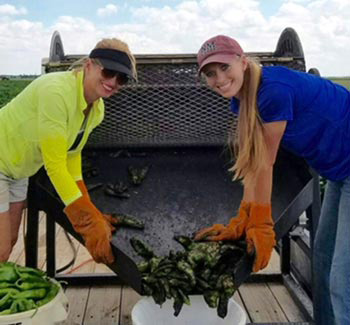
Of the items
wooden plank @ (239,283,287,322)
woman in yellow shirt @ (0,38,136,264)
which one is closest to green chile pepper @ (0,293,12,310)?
woman in yellow shirt @ (0,38,136,264)

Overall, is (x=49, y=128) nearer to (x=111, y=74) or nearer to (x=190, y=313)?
(x=111, y=74)

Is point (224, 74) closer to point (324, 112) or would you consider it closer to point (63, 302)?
point (324, 112)

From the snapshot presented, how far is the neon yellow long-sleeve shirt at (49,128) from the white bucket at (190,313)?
579mm

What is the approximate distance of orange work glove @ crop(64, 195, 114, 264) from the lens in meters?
2.37

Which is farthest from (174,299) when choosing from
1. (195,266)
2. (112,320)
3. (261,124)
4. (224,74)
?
(112,320)

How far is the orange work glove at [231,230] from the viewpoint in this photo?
8.11 feet

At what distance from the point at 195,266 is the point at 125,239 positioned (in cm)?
44

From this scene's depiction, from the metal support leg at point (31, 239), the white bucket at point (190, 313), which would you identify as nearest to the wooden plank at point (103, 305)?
the metal support leg at point (31, 239)

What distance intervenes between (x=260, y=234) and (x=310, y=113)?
55 centimetres

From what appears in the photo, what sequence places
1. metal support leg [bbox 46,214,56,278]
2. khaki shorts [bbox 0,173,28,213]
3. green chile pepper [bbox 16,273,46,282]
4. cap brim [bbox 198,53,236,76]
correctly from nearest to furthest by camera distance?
1. cap brim [bbox 198,53,236,76]
2. green chile pepper [bbox 16,273,46,282]
3. khaki shorts [bbox 0,173,28,213]
4. metal support leg [bbox 46,214,56,278]

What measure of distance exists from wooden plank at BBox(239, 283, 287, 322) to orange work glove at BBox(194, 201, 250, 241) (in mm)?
976

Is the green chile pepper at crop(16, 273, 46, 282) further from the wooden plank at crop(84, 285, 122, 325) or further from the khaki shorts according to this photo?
the wooden plank at crop(84, 285, 122, 325)

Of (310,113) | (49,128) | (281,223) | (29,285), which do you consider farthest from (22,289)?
(310,113)

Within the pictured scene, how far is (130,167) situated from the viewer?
311 centimetres
